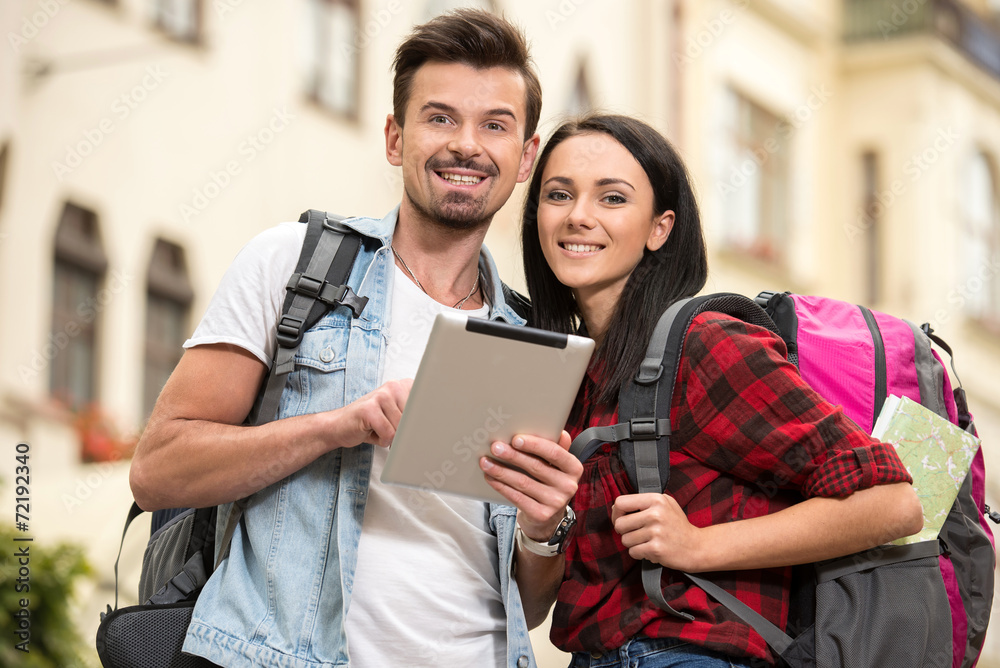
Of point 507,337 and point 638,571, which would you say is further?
point 638,571

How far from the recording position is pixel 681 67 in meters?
11.5

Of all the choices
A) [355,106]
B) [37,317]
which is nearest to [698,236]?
[37,317]

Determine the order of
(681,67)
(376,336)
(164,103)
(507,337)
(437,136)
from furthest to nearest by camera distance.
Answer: (681,67), (164,103), (437,136), (376,336), (507,337)

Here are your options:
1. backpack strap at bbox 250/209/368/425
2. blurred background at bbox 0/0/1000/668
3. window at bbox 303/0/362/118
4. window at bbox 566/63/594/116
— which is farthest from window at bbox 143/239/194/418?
backpack strap at bbox 250/209/368/425

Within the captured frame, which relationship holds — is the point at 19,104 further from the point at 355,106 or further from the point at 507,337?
the point at 507,337

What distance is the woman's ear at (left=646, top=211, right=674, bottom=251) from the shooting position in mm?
2791

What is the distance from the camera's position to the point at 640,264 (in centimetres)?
279

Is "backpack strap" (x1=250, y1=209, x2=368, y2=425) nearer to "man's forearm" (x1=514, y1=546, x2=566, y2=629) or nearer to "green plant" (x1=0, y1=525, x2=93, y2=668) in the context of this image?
"man's forearm" (x1=514, y1=546, x2=566, y2=629)

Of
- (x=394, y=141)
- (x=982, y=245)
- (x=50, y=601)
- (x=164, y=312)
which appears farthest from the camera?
(x=982, y=245)

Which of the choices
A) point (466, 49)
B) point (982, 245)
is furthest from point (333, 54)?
point (982, 245)

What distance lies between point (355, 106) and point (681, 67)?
4.00 metres

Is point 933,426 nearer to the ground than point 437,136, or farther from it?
nearer to the ground

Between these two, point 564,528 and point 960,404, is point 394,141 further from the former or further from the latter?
point 960,404

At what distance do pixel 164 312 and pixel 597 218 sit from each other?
237 inches
